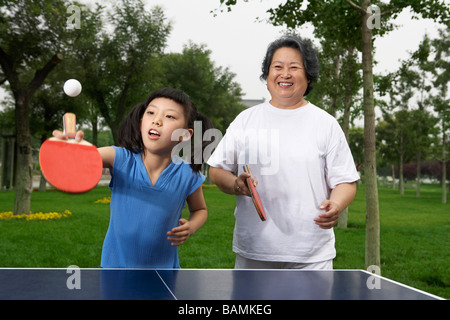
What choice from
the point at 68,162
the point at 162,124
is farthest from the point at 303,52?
the point at 68,162

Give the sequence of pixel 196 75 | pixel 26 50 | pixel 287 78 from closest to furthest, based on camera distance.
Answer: pixel 287 78, pixel 26 50, pixel 196 75

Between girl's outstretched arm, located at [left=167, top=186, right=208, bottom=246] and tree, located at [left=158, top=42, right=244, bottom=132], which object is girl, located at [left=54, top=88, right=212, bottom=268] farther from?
tree, located at [left=158, top=42, right=244, bottom=132]

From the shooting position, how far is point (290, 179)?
3020 millimetres

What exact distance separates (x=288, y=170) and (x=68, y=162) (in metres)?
1.23

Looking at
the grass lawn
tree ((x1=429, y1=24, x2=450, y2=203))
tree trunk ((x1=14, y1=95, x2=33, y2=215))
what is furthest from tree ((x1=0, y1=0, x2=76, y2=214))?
tree ((x1=429, y1=24, x2=450, y2=203))

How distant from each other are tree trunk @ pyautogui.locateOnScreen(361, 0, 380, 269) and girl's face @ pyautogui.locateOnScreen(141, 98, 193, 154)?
3598 millimetres

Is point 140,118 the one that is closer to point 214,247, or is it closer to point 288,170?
point 288,170

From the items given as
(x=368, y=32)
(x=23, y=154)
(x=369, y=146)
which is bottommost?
(x=369, y=146)

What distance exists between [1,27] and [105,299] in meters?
12.8

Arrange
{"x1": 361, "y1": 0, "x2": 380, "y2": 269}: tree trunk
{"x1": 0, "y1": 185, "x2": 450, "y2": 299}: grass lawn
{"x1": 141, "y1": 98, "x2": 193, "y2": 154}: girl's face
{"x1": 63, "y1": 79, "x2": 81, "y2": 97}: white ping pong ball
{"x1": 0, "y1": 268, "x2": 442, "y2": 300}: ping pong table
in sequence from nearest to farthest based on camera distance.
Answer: {"x1": 0, "y1": 268, "x2": 442, "y2": 300}: ping pong table < {"x1": 63, "y1": 79, "x2": 81, "y2": 97}: white ping pong ball < {"x1": 141, "y1": 98, "x2": 193, "y2": 154}: girl's face < {"x1": 361, "y1": 0, "x2": 380, "y2": 269}: tree trunk < {"x1": 0, "y1": 185, "x2": 450, "y2": 299}: grass lawn

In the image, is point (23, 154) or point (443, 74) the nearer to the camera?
point (23, 154)

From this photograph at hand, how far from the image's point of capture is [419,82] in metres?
29.8

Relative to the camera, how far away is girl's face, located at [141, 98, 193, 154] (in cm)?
304
